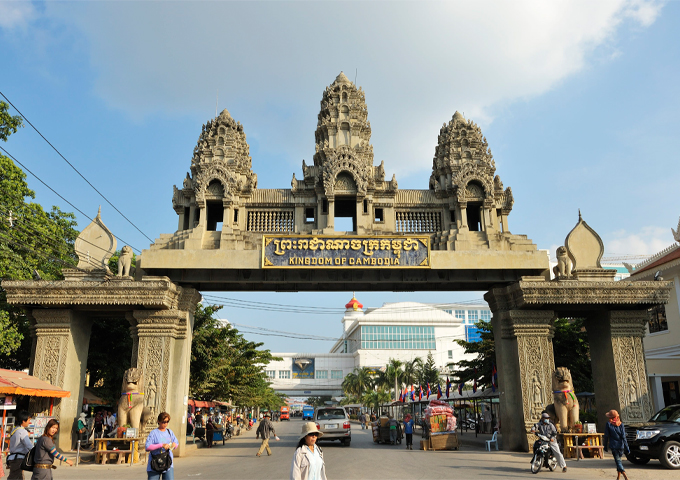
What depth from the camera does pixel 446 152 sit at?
72.4ft

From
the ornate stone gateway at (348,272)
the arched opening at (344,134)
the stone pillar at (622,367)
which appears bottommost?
the stone pillar at (622,367)

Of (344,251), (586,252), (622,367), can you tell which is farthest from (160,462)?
(586,252)

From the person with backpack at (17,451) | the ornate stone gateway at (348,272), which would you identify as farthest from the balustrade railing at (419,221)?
the person with backpack at (17,451)

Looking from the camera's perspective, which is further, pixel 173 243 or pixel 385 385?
pixel 385 385

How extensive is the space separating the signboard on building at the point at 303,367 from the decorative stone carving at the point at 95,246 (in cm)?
9665

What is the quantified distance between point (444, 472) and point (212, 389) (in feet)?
82.1

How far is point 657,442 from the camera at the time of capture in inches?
531

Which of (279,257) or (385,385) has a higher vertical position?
(279,257)

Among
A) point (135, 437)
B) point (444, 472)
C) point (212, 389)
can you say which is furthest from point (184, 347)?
point (212, 389)

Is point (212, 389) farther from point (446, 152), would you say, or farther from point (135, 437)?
point (446, 152)

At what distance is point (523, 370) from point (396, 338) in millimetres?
86201

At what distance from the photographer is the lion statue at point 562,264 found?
1867 cm

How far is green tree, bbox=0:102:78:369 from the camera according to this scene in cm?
2067

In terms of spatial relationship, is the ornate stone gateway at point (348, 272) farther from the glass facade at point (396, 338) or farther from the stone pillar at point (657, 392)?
the glass facade at point (396, 338)
